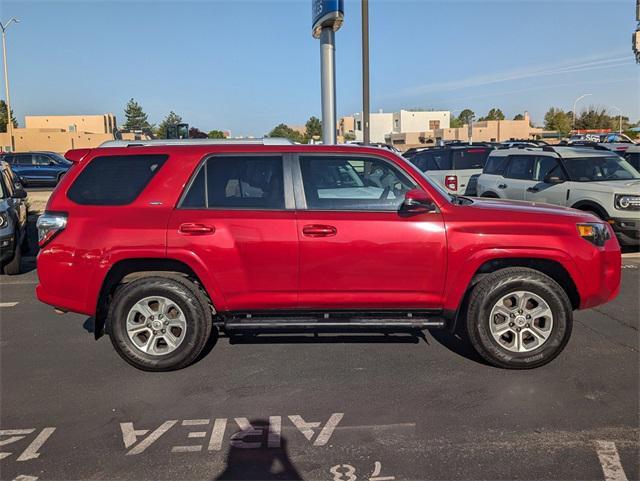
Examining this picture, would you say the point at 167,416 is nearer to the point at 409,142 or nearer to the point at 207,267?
the point at 207,267

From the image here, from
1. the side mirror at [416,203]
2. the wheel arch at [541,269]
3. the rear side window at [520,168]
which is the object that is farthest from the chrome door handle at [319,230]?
the rear side window at [520,168]

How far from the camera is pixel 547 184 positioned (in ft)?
34.9

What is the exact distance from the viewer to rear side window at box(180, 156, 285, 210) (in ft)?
16.0

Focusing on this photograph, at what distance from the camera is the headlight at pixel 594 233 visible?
489 centimetres

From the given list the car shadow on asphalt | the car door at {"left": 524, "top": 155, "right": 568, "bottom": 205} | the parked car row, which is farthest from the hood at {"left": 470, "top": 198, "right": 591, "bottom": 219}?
the parked car row

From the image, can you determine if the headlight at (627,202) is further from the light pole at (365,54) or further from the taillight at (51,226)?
the taillight at (51,226)

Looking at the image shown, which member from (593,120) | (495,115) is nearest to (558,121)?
(593,120)

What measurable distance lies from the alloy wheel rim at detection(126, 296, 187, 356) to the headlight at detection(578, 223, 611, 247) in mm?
3408

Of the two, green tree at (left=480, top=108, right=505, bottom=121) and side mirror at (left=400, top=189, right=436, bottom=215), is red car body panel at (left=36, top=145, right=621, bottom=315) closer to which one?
side mirror at (left=400, top=189, right=436, bottom=215)

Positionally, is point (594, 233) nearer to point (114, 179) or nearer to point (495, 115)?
point (114, 179)

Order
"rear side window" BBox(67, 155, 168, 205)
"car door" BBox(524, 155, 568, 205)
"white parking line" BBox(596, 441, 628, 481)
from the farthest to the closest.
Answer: "car door" BBox(524, 155, 568, 205), "rear side window" BBox(67, 155, 168, 205), "white parking line" BBox(596, 441, 628, 481)

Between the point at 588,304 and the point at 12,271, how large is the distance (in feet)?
27.2

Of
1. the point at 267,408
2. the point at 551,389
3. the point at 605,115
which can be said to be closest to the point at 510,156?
the point at 551,389

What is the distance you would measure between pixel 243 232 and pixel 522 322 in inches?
95.2
